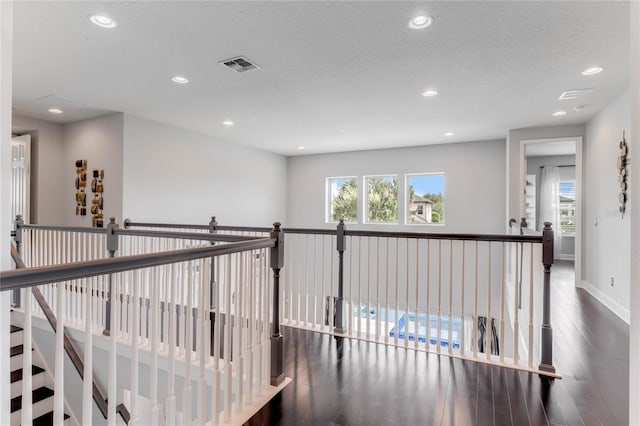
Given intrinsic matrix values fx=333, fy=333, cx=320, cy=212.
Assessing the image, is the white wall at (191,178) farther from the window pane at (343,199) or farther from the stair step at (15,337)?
the stair step at (15,337)

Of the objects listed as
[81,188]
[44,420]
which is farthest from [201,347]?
[81,188]

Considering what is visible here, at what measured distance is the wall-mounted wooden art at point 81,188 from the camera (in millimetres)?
5301

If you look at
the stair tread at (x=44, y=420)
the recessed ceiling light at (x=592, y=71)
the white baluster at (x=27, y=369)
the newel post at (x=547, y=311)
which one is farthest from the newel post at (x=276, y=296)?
the recessed ceiling light at (x=592, y=71)

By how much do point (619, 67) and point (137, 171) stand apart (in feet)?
19.7

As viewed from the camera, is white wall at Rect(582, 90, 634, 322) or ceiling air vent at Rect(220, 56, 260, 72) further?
white wall at Rect(582, 90, 634, 322)

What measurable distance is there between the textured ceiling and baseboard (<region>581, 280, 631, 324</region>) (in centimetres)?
249

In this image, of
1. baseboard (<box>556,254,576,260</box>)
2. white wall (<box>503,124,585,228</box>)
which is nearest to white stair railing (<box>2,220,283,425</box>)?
white wall (<box>503,124,585,228</box>)

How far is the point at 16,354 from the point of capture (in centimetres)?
337

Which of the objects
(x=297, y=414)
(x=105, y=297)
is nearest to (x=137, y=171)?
(x=105, y=297)

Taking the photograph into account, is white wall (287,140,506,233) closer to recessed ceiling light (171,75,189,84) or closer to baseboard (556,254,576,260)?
baseboard (556,254,576,260)

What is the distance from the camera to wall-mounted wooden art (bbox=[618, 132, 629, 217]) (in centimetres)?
375

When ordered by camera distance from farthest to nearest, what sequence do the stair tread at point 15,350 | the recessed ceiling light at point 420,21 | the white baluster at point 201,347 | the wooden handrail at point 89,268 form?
the stair tread at point 15,350, the recessed ceiling light at point 420,21, the white baluster at point 201,347, the wooden handrail at point 89,268

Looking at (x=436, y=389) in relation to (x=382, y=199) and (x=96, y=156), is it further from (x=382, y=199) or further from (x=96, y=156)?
(x=382, y=199)

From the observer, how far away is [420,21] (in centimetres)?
247
